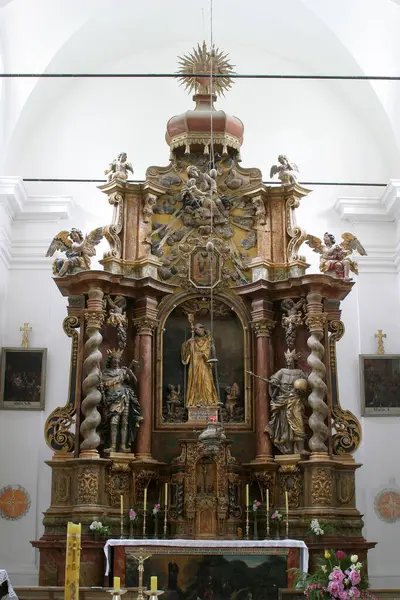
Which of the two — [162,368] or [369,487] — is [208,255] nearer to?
[162,368]

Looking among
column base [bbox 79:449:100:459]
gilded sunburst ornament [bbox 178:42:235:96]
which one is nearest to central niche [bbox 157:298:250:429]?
column base [bbox 79:449:100:459]

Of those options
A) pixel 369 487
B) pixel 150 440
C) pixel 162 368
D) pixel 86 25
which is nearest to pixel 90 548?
pixel 150 440

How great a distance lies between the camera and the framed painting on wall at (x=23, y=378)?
16.6m

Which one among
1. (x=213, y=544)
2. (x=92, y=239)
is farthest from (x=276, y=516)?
(x=92, y=239)

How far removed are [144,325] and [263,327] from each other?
1889mm

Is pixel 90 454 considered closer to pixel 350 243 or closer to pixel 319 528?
pixel 319 528

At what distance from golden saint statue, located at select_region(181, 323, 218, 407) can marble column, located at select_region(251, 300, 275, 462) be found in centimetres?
70

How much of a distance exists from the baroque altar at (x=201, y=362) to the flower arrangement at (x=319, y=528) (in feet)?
0.59

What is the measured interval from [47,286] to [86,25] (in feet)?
16.6

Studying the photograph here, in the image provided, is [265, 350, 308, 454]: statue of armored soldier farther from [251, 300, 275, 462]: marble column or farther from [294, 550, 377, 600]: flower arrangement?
[294, 550, 377, 600]: flower arrangement

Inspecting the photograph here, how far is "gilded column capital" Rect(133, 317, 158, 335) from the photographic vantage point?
47.3 feet

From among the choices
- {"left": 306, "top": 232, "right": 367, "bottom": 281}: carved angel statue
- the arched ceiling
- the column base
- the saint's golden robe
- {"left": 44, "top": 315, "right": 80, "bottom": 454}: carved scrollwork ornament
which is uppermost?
the arched ceiling

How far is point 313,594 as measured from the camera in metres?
8.65

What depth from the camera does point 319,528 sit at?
501 inches
